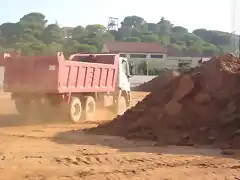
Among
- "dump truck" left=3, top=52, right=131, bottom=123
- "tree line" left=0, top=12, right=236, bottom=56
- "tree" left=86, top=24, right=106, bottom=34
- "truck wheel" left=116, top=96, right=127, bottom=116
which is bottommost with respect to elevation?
"truck wheel" left=116, top=96, right=127, bottom=116

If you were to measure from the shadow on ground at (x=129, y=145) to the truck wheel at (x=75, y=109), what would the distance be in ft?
8.82

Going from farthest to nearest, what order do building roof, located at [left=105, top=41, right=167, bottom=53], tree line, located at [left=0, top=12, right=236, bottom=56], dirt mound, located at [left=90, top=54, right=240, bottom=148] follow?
1. building roof, located at [left=105, top=41, right=167, bottom=53]
2. tree line, located at [left=0, top=12, right=236, bottom=56]
3. dirt mound, located at [left=90, top=54, right=240, bottom=148]

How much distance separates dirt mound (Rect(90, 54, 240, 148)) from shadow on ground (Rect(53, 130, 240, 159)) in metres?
0.51

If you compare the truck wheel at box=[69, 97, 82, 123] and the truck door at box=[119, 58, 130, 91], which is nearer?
the truck wheel at box=[69, 97, 82, 123]

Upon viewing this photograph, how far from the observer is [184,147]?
11070mm

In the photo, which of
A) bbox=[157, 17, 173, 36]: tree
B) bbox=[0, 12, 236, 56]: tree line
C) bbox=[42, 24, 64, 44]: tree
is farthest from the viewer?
bbox=[157, 17, 173, 36]: tree

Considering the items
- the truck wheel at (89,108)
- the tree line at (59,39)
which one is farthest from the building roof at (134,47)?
the truck wheel at (89,108)

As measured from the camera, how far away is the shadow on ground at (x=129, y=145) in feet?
33.5

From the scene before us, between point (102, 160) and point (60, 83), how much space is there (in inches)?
253

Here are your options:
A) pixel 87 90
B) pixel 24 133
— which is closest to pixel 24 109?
pixel 87 90

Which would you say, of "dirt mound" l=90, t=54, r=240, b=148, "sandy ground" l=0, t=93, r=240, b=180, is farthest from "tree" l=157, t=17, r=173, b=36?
"sandy ground" l=0, t=93, r=240, b=180

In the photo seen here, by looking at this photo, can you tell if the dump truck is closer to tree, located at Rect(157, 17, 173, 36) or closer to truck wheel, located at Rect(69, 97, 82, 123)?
truck wheel, located at Rect(69, 97, 82, 123)

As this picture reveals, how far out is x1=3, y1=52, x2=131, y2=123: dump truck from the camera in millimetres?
14805

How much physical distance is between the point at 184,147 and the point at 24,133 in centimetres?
463
